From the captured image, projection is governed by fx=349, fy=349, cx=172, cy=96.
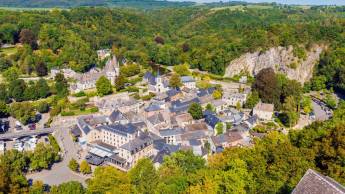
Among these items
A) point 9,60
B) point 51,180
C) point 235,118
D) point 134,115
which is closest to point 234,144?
point 235,118

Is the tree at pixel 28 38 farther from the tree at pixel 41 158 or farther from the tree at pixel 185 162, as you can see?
the tree at pixel 185 162

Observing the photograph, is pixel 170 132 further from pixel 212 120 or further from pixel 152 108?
pixel 152 108

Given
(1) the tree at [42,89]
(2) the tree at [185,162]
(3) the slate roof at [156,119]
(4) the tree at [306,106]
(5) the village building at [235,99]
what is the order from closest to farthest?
(2) the tree at [185,162] < (3) the slate roof at [156,119] < (4) the tree at [306,106] < (5) the village building at [235,99] < (1) the tree at [42,89]

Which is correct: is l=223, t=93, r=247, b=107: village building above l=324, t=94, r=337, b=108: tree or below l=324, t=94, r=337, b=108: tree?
above

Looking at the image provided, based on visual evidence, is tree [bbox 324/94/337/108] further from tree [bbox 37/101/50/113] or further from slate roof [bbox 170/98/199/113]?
tree [bbox 37/101/50/113]

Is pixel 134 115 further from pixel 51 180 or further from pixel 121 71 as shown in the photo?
pixel 121 71

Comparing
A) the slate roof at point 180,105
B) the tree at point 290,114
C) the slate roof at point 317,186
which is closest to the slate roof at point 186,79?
the slate roof at point 180,105

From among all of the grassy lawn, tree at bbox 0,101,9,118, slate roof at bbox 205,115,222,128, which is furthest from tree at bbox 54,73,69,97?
slate roof at bbox 205,115,222,128
